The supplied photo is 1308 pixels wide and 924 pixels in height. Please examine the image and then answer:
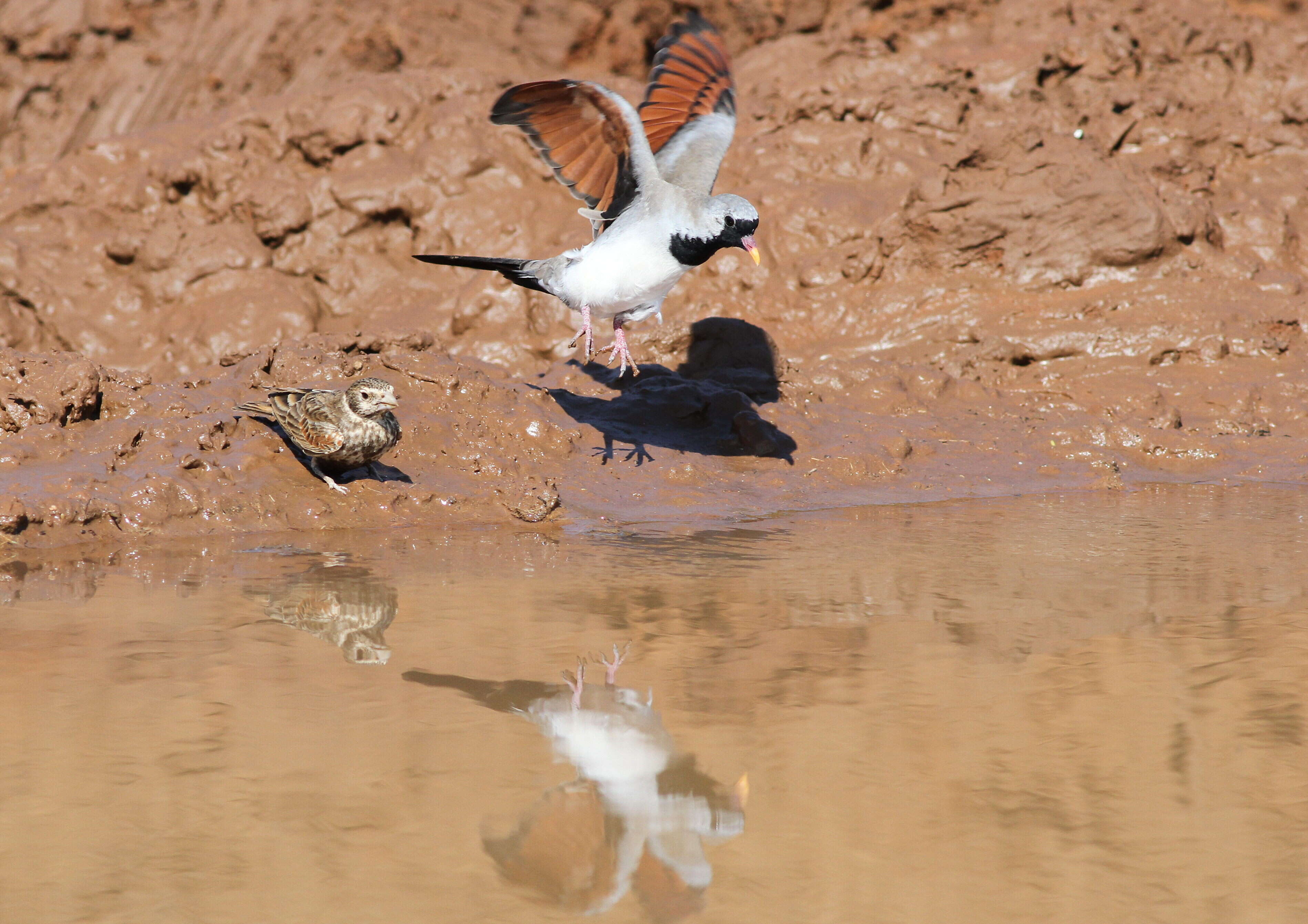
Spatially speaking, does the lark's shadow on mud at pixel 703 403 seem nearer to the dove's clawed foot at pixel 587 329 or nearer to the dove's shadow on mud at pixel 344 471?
the dove's clawed foot at pixel 587 329

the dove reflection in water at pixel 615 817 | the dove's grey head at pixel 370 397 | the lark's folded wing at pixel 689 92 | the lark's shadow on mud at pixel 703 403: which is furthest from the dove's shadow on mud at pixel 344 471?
the dove reflection in water at pixel 615 817

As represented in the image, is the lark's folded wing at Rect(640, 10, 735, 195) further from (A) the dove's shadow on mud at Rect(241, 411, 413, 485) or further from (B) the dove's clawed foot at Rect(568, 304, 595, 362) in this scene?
(A) the dove's shadow on mud at Rect(241, 411, 413, 485)

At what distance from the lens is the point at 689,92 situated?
6383mm

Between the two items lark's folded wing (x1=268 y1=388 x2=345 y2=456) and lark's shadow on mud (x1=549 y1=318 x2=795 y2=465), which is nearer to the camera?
lark's folded wing (x1=268 y1=388 x2=345 y2=456)

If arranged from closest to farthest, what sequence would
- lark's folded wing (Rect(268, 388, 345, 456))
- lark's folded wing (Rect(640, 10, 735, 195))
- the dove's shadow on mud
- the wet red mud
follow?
1. lark's folded wing (Rect(268, 388, 345, 456))
2. the dove's shadow on mud
3. the wet red mud
4. lark's folded wing (Rect(640, 10, 735, 195))

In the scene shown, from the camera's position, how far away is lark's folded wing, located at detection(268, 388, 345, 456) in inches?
203

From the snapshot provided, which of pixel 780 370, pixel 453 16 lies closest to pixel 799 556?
pixel 780 370

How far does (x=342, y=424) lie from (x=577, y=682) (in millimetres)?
2446

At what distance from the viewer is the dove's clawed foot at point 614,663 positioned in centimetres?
316

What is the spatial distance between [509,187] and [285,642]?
680cm

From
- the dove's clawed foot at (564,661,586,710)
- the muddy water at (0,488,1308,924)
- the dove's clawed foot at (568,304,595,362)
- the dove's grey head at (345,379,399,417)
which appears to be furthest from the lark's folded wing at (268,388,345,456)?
the dove's clawed foot at (564,661,586,710)

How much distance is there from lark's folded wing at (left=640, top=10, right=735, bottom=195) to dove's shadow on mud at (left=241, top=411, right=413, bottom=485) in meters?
2.11

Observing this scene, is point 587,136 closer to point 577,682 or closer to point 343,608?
point 343,608

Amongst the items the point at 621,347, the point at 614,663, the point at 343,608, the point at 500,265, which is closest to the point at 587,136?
the point at 500,265
